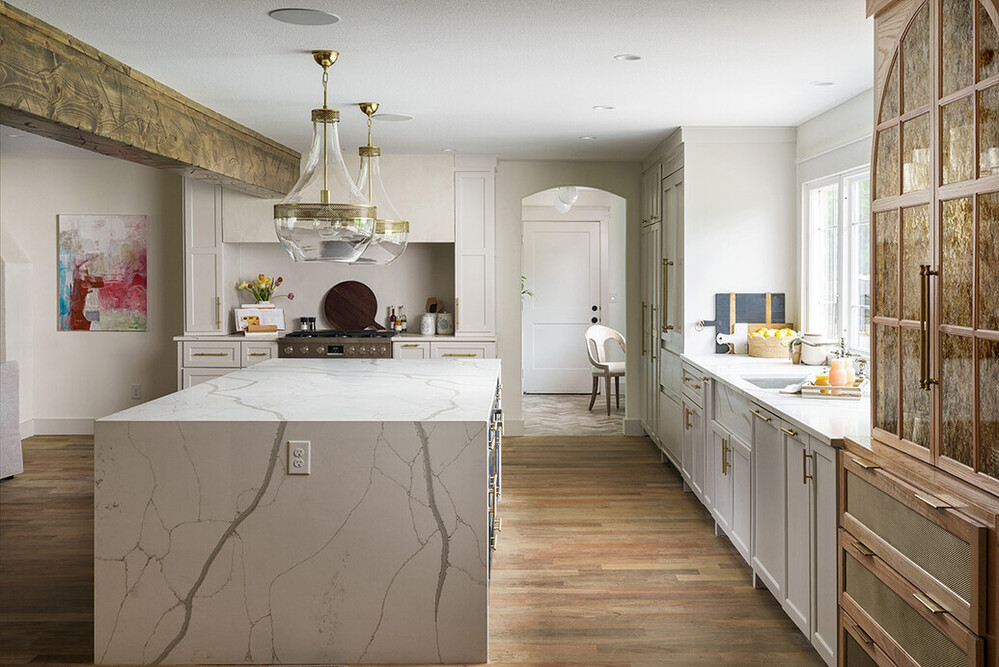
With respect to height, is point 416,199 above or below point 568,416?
above

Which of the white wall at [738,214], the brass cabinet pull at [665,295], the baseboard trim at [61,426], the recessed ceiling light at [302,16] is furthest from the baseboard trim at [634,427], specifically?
the recessed ceiling light at [302,16]

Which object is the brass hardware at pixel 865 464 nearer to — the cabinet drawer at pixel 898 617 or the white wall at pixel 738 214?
the cabinet drawer at pixel 898 617

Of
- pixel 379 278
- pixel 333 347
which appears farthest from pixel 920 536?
pixel 379 278

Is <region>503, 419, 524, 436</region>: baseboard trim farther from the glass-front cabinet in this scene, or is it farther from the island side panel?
the glass-front cabinet

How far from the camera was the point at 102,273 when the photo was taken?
24.3 ft

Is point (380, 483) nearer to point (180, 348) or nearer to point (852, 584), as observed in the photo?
point (852, 584)

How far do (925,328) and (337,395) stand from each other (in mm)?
2265

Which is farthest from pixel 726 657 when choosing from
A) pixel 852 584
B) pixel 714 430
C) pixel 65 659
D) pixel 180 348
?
pixel 180 348

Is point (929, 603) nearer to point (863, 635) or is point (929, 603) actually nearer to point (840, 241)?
point (863, 635)

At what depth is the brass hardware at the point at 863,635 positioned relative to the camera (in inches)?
100

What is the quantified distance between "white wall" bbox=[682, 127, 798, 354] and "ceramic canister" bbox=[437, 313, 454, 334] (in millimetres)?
2286

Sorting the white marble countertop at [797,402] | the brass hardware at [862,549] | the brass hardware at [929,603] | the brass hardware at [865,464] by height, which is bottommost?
the brass hardware at [929,603]

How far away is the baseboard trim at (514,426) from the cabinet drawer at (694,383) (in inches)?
82.9

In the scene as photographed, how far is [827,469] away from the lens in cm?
289
